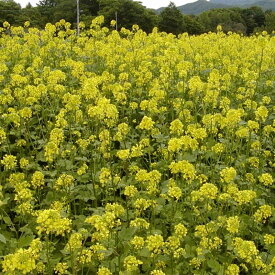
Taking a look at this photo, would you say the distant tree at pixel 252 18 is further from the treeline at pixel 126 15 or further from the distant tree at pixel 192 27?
the distant tree at pixel 192 27

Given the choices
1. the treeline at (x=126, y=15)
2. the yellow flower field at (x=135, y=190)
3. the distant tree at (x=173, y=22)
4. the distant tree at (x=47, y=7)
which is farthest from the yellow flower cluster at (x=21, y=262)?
the distant tree at (x=47, y=7)

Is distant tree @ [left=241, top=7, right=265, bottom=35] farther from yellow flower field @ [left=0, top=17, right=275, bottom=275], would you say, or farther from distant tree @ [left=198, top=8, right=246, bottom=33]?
yellow flower field @ [left=0, top=17, right=275, bottom=275]

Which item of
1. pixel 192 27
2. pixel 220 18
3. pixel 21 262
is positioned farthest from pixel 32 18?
pixel 21 262

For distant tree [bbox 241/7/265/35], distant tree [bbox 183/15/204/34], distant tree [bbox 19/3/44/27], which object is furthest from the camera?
distant tree [bbox 241/7/265/35]

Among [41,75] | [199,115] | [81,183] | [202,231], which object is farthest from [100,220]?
[41,75]

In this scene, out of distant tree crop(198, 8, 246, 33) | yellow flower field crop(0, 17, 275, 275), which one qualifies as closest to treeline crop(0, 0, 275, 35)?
distant tree crop(198, 8, 246, 33)

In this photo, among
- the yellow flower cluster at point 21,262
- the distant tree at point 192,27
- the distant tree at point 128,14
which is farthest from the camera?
the distant tree at point 192,27

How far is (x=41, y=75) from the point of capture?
688 cm

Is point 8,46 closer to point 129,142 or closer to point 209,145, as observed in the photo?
point 129,142

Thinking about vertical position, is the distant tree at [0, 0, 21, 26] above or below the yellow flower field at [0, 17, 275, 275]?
above

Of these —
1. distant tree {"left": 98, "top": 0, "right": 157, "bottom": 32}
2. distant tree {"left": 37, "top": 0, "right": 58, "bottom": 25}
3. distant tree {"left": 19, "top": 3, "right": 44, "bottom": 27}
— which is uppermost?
distant tree {"left": 37, "top": 0, "right": 58, "bottom": 25}

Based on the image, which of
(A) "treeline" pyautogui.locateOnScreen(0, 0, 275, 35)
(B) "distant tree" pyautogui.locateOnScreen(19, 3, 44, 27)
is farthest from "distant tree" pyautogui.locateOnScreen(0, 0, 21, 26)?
(B) "distant tree" pyautogui.locateOnScreen(19, 3, 44, 27)

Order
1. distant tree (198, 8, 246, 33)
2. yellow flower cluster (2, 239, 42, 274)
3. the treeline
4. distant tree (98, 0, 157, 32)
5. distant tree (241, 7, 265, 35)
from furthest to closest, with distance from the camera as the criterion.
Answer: distant tree (198, 8, 246, 33)
distant tree (241, 7, 265, 35)
distant tree (98, 0, 157, 32)
the treeline
yellow flower cluster (2, 239, 42, 274)

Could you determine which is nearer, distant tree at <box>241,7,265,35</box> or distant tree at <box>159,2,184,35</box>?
distant tree at <box>159,2,184,35</box>
